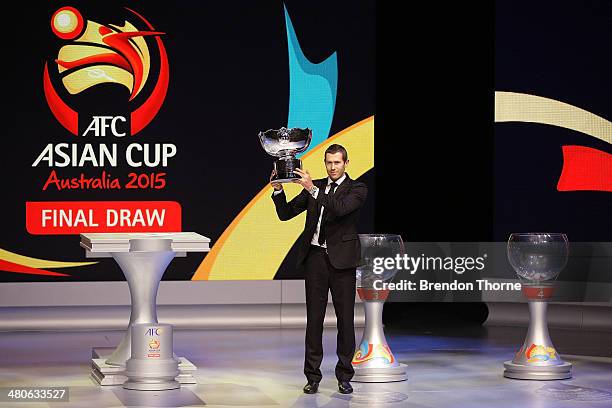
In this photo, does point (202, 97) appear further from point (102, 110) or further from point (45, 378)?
point (45, 378)

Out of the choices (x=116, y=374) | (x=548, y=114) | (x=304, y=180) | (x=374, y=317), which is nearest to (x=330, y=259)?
(x=304, y=180)

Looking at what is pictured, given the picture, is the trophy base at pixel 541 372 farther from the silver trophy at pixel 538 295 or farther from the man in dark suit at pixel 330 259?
the man in dark suit at pixel 330 259

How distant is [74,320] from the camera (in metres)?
Answer: 10.2

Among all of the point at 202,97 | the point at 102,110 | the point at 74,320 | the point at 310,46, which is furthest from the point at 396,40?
the point at 74,320

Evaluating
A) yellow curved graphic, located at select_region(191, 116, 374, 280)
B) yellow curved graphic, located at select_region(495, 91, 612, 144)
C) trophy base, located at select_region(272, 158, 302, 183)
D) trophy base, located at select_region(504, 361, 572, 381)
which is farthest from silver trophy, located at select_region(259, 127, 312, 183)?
yellow curved graphic, located at select_region(495, 91, 612, 144)

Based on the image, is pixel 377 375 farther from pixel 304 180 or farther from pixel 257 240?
pixel 257 240

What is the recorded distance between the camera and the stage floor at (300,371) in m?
6.80

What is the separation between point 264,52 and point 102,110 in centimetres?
154

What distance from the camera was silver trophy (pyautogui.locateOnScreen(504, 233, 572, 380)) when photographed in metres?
7.66

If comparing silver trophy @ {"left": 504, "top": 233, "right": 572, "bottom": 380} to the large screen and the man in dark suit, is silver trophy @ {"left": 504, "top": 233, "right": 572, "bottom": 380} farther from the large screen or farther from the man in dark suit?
the large screen

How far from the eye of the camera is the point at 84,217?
10094mm

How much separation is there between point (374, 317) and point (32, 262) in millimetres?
3680

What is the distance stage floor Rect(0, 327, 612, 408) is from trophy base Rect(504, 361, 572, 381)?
9 centimetres

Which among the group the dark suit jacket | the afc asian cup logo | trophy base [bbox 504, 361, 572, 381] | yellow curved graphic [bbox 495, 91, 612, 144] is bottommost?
trophy base [bbox 504, 361, 572, 381]
